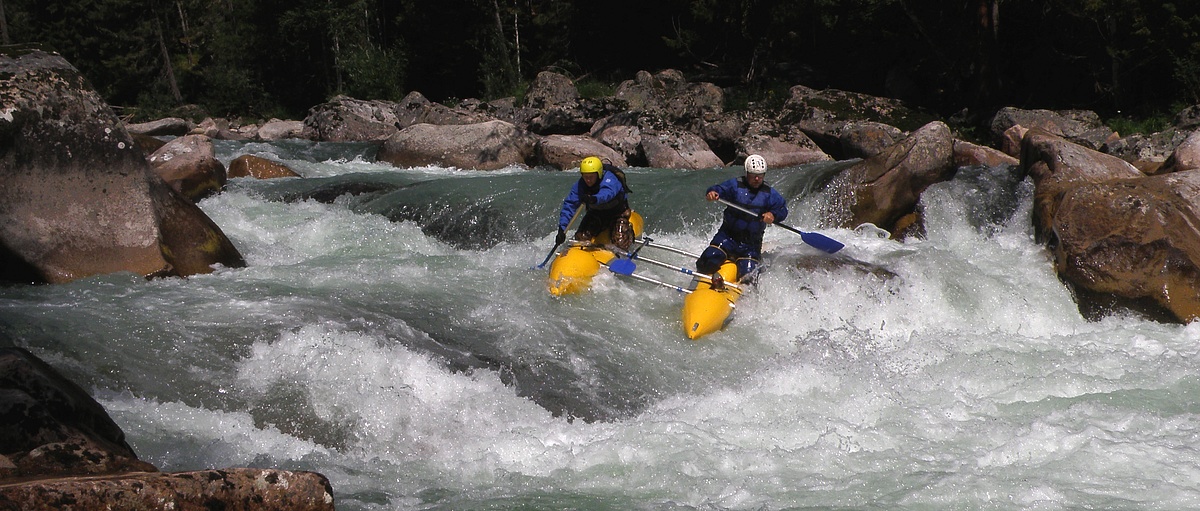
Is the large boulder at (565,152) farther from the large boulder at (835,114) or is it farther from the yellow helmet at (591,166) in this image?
the yellow helmet at (591,166)

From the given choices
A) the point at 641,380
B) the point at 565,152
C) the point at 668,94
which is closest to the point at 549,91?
the point at 668,94

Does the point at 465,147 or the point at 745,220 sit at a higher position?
the point at 745,220

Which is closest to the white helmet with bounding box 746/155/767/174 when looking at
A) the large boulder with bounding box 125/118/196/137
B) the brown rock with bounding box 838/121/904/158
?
the brown rock with bounding box 838/121/904/158

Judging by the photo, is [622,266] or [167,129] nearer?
[622,266]

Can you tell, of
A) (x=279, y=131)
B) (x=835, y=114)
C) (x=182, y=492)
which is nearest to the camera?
(x=182, y=492)

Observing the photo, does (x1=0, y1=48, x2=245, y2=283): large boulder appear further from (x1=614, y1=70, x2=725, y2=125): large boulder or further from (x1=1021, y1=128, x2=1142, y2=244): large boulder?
(x1=614, y1=70, x2=725, y2=125): large boulder

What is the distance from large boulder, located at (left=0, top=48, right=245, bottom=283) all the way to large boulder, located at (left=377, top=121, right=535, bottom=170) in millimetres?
7020

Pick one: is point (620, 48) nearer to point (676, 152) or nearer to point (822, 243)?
point (676, 152)

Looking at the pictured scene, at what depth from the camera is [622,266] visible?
22.7ft

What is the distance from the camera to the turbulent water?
13.0 feet

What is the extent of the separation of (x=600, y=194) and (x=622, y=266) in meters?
0.67

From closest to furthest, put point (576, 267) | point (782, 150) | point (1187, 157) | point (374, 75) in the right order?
1. point (576, 267)
2. point (1187, 157)
3. point (782, 150)
4. point (374, 75)

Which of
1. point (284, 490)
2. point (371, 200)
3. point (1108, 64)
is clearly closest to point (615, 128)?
point (371, 200)

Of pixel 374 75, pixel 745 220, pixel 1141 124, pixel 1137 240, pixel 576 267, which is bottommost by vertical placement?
pixel 374 75
